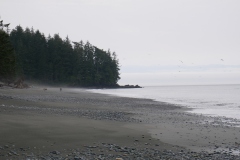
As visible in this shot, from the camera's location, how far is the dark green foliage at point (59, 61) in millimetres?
89625

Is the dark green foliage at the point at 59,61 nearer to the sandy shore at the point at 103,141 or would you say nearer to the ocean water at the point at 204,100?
the ocean water at the point at 204,100

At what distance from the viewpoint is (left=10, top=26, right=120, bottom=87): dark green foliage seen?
8962 centimetres

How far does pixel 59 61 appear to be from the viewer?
309 ft

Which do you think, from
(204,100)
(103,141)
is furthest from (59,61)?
(103,141)

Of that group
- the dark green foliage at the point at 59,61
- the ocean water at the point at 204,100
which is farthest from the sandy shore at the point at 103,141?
the dark green foliage at the point at 59,61

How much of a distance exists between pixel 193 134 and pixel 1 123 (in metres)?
10.0

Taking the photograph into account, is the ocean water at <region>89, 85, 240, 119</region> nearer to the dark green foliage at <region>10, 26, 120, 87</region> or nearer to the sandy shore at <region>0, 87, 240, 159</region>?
the sandy shore at <region>0, 87, 240, 159</region>

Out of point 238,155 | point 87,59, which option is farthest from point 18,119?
point 87,59

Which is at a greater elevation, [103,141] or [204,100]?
[204,100]

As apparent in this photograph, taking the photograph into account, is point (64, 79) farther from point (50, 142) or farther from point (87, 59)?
point (50, 142)

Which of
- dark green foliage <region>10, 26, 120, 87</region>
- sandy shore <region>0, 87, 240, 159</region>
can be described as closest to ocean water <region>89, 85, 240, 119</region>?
sandy shore <region>0, 87, 240, 159</region>

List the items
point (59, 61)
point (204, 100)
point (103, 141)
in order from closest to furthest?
point (103, 141) → point (204, 100) → point (59, 61)

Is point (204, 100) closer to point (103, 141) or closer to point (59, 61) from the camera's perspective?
point (103, 141)

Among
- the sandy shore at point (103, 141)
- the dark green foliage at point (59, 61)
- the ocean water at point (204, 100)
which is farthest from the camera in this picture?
the dark green foliage at point (59, 61)
